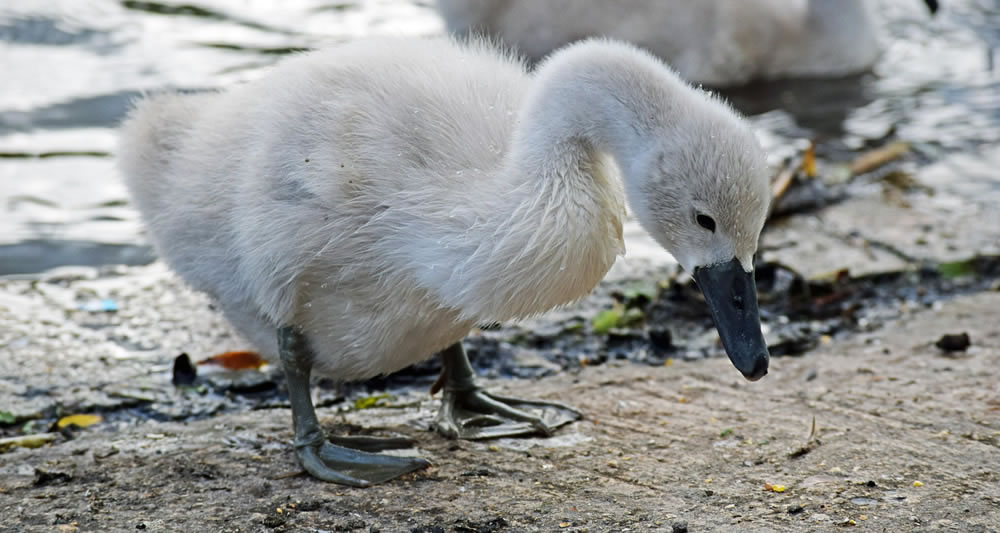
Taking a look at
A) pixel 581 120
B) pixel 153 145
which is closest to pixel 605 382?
pixel 581 120

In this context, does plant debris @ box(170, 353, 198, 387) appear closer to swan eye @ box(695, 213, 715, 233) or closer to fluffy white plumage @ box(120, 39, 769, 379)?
fluffy white plumage @ box(120, 39, 769, 379)

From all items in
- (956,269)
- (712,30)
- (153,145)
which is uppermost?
(153,145)

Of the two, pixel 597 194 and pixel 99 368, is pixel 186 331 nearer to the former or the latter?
pixel 99 368

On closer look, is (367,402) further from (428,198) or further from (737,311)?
(737,311)

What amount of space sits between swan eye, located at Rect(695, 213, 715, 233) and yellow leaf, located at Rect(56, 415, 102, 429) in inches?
84.2

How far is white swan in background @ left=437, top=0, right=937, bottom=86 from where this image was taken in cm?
797

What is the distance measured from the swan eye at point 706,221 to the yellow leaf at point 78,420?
2.14 metres

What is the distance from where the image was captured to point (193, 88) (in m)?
7.34

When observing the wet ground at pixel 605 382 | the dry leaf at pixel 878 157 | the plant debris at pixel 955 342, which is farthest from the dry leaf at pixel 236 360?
the dry leaf at pixel 878 157

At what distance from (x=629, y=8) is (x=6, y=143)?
3927 mm

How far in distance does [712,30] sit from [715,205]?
5.51m

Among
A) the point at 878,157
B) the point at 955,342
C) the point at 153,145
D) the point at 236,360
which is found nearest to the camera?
the point at 153,145

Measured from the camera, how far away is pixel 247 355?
4402mm

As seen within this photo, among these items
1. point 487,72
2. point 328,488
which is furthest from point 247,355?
point 487,72
